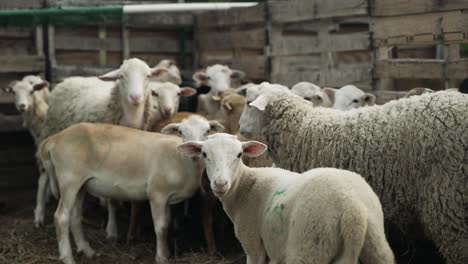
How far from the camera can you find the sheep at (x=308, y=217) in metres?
3.70

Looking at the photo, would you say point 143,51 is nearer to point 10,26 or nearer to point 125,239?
point 10,26

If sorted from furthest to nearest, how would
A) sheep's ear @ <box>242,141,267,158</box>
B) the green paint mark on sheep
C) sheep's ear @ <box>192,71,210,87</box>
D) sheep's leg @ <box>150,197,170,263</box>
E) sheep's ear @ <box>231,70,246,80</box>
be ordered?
sheep's ear @ <box>192,71,210,87</box> → sheep's ear @ <box>231,70,246,80</box> → sheep's leg @ <box>150,197,170,263</box> → sheep's ear @ <box>242,141,267,158</box> → the green paint mark on sheep

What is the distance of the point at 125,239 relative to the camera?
7367mm

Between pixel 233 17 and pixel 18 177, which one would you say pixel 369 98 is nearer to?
pixel 233 17

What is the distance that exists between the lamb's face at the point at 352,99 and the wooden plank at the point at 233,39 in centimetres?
245

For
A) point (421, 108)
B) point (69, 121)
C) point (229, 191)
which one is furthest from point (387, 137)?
point (69, 121)

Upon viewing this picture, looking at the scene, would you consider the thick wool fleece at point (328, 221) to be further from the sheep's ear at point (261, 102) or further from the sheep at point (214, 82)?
the sheep at point (214, 82)

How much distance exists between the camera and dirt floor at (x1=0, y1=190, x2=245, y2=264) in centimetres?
647

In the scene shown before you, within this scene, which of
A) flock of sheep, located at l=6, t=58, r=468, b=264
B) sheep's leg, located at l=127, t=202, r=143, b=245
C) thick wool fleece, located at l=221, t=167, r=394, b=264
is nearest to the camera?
thick wool fleece, located at l=221, t=167, r=394, b=264

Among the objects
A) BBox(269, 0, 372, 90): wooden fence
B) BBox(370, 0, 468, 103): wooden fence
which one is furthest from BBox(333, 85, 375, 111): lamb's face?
BBox(269, 0, 372, 90): wooden fence

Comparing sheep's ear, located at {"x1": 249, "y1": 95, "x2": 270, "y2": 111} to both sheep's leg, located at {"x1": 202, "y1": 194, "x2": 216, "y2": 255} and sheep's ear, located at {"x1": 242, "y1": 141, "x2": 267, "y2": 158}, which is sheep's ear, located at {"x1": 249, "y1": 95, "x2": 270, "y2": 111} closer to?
sheep's ear, located at {"x1": 242, "y1": 141, "x2": 267, "y2": 158}

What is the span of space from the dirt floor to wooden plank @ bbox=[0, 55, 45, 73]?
2206 mm

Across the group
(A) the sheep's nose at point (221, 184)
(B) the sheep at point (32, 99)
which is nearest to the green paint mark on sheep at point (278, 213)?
(A) the sheep's nose at point (221, 184)

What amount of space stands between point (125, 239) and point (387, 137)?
349 centimetres
